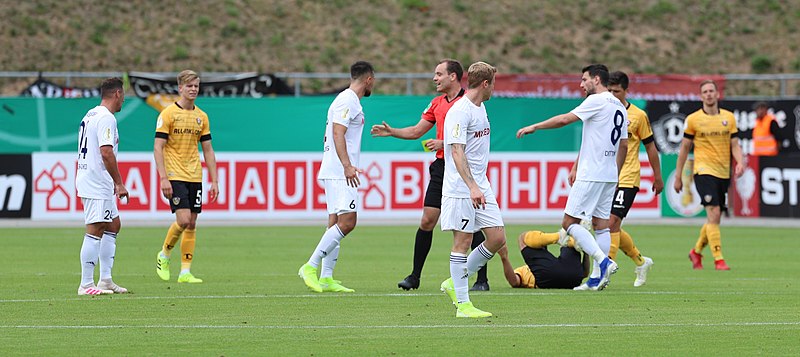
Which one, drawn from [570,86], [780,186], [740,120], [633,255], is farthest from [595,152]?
[570,86]

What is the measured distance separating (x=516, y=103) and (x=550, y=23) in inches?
884

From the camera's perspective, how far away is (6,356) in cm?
866

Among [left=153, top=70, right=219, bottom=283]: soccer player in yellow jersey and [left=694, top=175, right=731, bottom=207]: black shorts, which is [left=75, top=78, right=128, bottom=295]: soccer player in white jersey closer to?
[left=153, top=70, right=219, bottom=283]: soccer player in yellow jersey

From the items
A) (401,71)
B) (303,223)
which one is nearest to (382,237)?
(303,223)

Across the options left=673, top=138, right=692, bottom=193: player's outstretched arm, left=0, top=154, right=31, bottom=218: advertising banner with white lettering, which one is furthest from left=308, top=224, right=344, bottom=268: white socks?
left=0, top=154, right=31, bottom=218: advertising banner with white lettering

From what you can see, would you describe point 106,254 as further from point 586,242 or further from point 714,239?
point 714,239

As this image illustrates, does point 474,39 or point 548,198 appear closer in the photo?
point 548,198

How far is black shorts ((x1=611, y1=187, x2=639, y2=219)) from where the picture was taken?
583 inches

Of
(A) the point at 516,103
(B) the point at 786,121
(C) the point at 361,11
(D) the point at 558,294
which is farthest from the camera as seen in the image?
(C) the point at 361,11

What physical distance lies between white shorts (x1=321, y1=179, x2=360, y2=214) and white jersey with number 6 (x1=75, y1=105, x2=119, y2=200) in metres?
2.17

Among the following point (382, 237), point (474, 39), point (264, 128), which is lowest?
point (382, 237)

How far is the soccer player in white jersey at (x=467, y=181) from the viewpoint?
412 inches

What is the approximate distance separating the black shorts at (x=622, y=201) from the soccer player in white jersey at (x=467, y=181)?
4.15 m

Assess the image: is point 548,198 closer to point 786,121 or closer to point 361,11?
point 786,121
